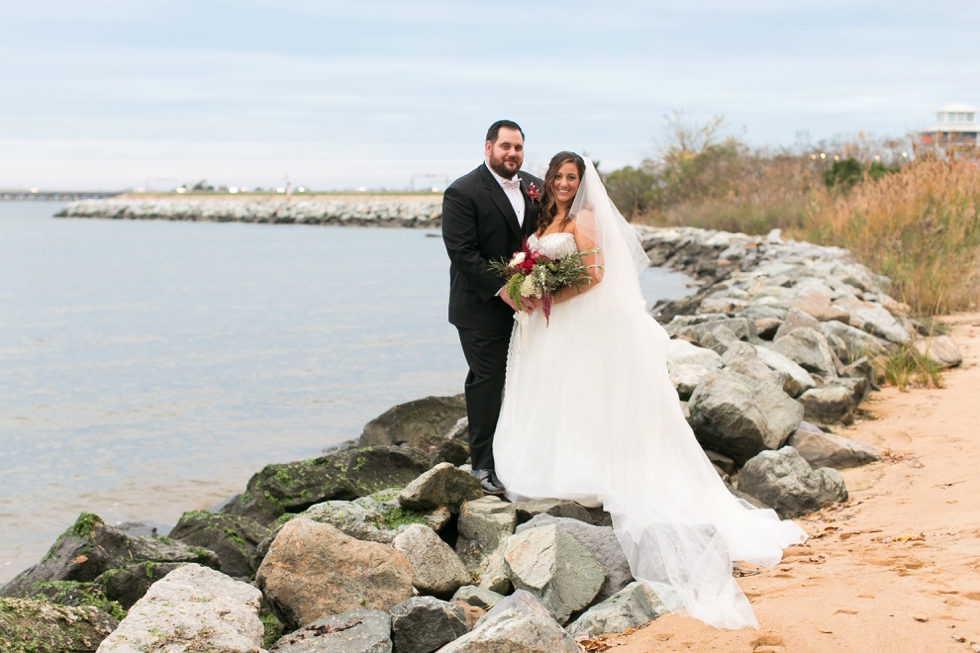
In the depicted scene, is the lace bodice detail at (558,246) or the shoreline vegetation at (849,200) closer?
the lace bodice detail at (558,246)

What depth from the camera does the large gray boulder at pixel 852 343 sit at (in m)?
9.67

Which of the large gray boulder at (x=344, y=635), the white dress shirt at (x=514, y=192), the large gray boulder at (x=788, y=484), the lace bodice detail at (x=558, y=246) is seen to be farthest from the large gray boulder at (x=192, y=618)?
the large gray boulder at (x=788, y=484)

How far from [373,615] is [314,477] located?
2523 mm

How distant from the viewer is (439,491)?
17.1ft

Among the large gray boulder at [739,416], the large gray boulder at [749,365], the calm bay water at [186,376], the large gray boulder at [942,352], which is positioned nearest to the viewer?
the large gray boulder at [739,416]

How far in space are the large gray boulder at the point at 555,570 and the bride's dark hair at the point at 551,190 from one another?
2.07 meters

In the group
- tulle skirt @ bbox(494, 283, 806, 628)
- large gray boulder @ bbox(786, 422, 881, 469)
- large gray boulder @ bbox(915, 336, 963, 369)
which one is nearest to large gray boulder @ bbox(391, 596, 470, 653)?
tulle skirt @ bbox(494, 283, 806, 628)

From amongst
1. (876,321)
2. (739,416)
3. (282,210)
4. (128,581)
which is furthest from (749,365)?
(282,210)

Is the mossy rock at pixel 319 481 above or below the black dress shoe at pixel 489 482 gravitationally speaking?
below

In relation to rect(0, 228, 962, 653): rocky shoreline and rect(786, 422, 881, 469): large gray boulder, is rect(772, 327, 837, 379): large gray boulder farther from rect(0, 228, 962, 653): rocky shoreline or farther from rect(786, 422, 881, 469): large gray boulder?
rect(786, 422, 881, 469): large gray boulder

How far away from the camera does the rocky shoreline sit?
3.56 m

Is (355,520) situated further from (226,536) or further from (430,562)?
(226,536)

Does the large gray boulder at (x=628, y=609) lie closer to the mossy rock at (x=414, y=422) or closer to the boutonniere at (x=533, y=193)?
the boutonniere at (x=533, y=193)

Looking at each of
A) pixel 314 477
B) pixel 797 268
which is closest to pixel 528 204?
pixel 314 477
